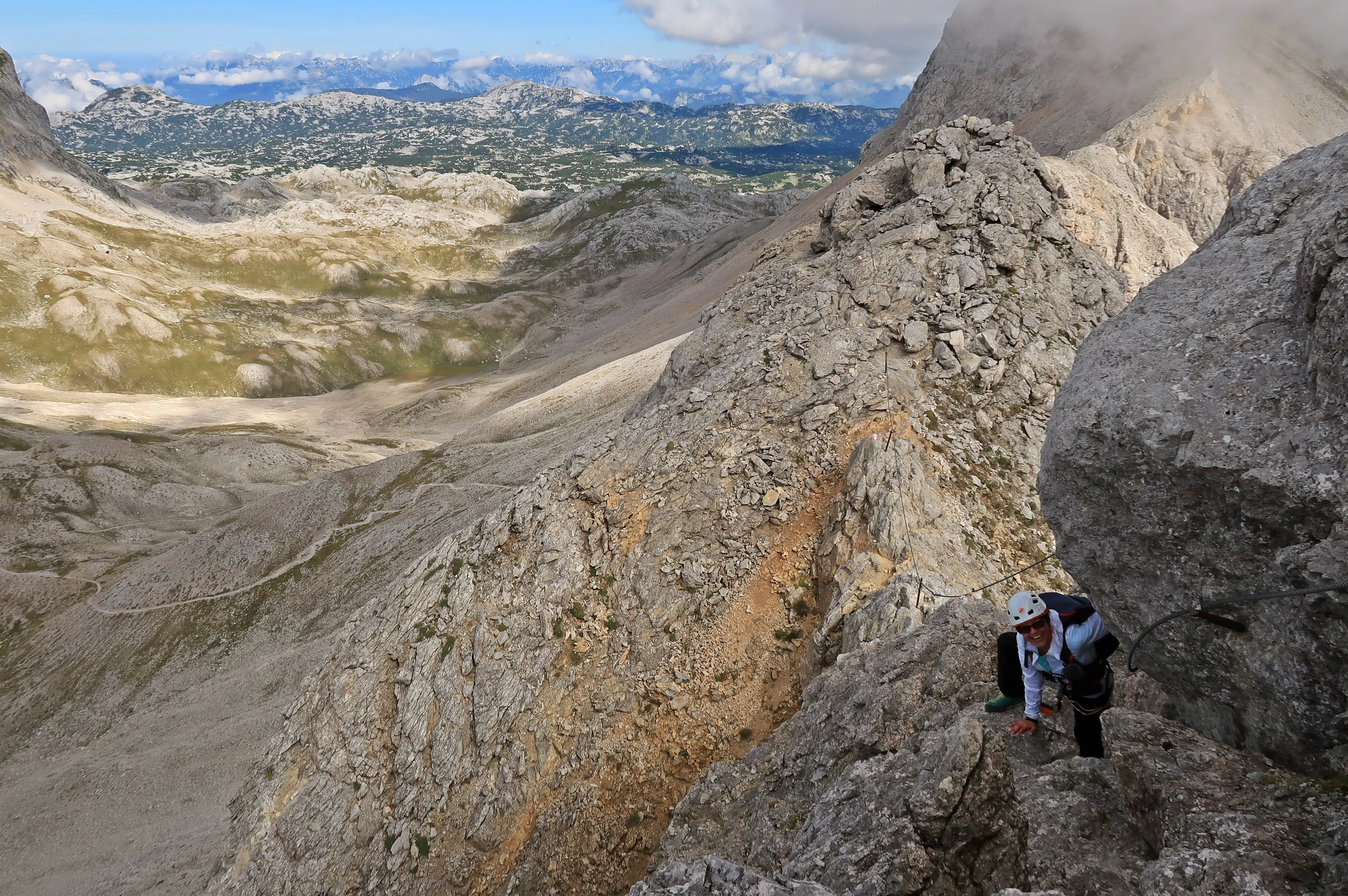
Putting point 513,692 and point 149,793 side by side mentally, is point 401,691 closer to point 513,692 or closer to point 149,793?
point 513,692

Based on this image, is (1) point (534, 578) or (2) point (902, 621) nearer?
(2) point (902, 621)

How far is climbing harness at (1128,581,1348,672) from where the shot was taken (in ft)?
22.3

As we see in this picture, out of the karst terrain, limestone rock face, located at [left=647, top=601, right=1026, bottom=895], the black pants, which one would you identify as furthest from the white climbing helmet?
limestone rock face, located at [left=647, top=601, right=1026, bottom=895]

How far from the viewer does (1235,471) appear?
781 centimetres

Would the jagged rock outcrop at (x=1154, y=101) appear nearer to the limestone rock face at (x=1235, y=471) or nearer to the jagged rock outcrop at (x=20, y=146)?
the limestone rock face at (x=1235, y=471)

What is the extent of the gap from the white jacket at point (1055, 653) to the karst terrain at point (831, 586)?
78cm

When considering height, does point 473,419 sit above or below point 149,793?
above

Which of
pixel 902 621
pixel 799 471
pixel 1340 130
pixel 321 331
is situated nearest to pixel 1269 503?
pixel 902 621

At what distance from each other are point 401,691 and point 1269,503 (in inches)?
1225

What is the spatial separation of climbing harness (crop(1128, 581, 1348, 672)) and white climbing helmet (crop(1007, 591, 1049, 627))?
1345 mm

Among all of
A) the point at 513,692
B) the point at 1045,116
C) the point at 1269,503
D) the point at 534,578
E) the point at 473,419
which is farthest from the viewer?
the point at 473,419

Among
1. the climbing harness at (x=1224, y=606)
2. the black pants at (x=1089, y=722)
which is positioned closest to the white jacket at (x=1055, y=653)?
the black pants at (x=1089, y=722)

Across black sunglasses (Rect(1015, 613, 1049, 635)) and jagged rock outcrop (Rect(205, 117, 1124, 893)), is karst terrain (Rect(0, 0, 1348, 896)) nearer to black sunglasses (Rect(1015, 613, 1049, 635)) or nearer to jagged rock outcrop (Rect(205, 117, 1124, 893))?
jagged rock outcrop (Rect(205, 117, 1124, 893))

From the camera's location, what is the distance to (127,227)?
593 ft
